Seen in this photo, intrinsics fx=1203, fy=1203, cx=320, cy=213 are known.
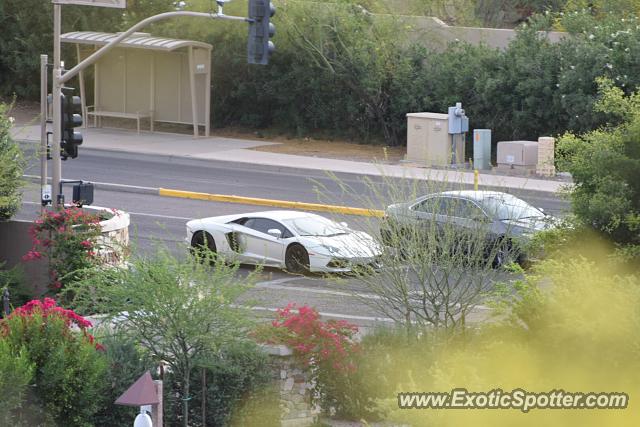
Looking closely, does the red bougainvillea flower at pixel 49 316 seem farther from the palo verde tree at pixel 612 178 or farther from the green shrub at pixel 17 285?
the palo verde tree at pixel 612 178

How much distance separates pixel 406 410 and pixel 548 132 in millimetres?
26720

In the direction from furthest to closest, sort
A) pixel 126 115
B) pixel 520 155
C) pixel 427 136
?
pixel 126 115, pixel 427 136, pixel 520 155

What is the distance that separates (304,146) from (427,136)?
18.6ft

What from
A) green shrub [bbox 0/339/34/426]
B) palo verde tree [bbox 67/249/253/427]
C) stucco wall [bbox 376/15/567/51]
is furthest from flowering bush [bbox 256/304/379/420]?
stucco wall [bbox 376/15/567/51]

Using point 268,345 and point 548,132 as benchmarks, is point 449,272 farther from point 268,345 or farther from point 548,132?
point 548,132

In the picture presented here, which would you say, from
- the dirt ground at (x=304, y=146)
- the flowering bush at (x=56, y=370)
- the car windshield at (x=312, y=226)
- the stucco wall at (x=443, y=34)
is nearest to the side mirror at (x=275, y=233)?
the car windshield at (x=312, y=226)

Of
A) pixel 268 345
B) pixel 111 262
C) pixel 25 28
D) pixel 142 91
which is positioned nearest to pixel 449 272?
pixel 268 345

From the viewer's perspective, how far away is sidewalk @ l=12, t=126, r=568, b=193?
106 ft

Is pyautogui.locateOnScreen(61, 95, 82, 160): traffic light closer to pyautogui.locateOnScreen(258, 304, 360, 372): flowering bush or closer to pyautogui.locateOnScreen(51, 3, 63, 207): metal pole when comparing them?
pyautogui.locateOnScreen(51, 3, 63, 207): metal pole

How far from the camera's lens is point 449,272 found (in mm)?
14812

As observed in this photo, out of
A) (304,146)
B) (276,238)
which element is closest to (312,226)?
(276,238)

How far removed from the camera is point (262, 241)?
21.7 metres

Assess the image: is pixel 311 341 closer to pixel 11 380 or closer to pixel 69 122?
pixel 11 380

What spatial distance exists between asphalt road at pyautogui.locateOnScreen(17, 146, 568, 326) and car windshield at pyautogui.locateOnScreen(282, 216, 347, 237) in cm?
73
